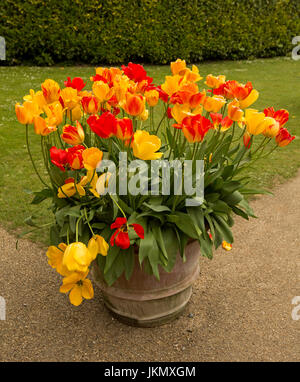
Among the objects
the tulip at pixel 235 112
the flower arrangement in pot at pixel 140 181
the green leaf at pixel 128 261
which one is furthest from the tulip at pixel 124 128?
the green leaf at pixel 128 261

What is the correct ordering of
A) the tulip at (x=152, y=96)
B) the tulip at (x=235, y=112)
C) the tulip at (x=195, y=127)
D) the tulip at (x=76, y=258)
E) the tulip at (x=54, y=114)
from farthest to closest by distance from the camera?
1. the tulip at (x=152, y=96)
2. the tulip at (x=235, y=112)
3. the tulip at (x=54, y=114)
4. the tulip at (x=195, y=127)
5. the tulip at (x=76, y=258)

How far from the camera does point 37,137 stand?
18.4 ft

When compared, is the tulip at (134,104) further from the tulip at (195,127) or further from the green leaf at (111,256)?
the green leaf at (111,256)

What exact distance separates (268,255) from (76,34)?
25.6 feet

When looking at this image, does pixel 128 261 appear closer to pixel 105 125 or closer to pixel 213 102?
pixel 105 125

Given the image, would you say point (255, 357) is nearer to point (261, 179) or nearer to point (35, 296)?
point (35, 296)

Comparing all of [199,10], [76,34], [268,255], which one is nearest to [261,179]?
[268,255]

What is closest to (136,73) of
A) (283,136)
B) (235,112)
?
(235,112)

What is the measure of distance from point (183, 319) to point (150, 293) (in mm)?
409

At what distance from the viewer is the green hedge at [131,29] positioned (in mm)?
9000

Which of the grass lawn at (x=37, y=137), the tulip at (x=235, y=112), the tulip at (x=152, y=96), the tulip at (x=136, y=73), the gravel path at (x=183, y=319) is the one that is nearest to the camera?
the tulip at (x=235, y=112)

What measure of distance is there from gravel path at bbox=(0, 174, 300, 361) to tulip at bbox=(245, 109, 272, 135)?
1.26m

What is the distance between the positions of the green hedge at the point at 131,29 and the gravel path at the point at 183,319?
7097 mm

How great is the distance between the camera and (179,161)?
216cm
